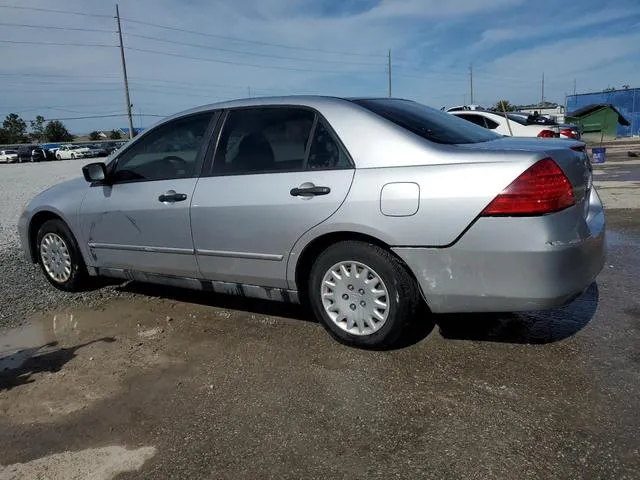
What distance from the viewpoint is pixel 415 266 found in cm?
322

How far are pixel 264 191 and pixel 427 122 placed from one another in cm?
120

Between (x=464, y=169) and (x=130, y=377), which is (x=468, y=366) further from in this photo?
(x=130, y=377)

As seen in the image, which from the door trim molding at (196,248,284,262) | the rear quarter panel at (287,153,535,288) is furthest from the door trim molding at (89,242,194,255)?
the rear quarter panel at (287,153,535,288)

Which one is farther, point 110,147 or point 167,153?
point 110,147

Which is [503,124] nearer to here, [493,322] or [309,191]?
[493,322]

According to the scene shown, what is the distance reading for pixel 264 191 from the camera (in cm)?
366

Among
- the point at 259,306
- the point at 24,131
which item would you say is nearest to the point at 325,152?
the point at 259,306

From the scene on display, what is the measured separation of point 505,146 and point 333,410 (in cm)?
185

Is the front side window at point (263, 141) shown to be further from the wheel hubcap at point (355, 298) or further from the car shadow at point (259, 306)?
the car shadow at point (259, 306)

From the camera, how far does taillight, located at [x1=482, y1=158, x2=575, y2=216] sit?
290cm

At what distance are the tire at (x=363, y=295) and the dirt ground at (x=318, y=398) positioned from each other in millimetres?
159

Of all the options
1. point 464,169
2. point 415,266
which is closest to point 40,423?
point 415,266

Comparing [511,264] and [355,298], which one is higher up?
[511,264]

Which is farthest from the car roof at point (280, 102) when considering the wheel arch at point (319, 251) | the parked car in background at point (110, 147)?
the parked car in background at point (110, 147)
